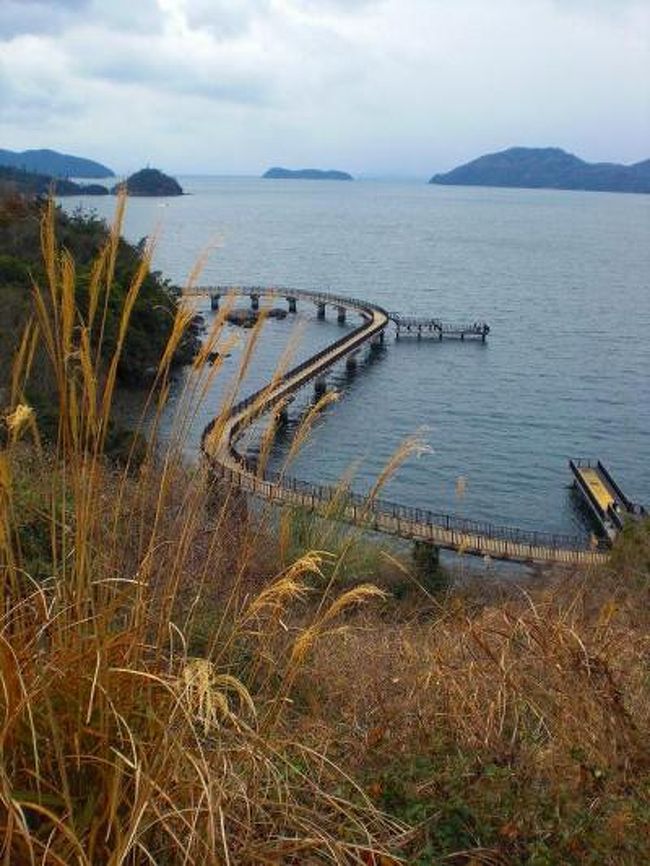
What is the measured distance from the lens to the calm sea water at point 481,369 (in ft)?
102

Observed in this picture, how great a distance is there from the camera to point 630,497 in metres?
30.9

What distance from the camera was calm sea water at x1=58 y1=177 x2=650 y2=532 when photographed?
1220 inches

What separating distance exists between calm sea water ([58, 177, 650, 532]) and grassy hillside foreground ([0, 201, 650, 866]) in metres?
0.68

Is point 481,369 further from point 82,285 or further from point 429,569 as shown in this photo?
point 429,569

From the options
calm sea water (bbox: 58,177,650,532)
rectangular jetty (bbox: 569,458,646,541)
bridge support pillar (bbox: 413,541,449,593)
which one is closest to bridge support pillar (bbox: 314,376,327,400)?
calm sea water (bbox: 58,177,650,532)

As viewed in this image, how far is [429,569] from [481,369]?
36223 mm

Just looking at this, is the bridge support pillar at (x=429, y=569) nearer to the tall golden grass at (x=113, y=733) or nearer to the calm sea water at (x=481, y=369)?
the calm sea water at (x=481, y=369)

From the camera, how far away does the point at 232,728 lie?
309 centimetres

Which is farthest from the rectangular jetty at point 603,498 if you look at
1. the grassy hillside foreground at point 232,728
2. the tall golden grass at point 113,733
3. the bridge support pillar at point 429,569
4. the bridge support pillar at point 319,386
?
the tall golden grass at point 113,733

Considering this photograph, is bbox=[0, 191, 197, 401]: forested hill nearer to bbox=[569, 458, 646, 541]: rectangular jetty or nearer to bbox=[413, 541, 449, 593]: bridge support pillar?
bbox=[569, 458, 646, 541]: rectangular jetty

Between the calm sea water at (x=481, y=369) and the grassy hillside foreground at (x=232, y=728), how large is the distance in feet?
2.22

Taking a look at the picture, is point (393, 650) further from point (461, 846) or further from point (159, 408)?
point (159, 408)

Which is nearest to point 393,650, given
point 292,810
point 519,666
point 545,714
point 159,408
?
point 519,666

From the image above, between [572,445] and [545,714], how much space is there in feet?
110
